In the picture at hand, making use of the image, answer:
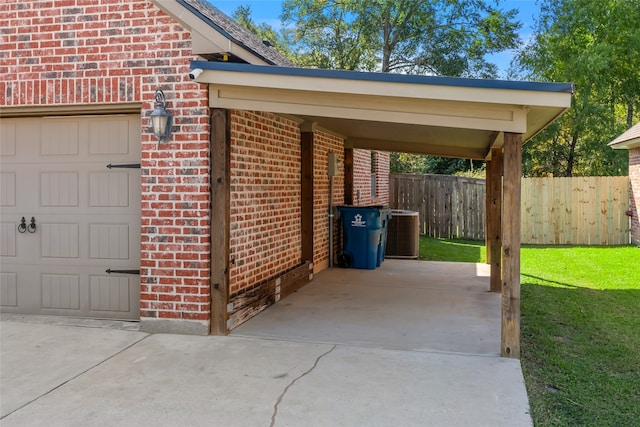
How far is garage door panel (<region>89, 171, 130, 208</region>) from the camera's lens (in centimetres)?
628

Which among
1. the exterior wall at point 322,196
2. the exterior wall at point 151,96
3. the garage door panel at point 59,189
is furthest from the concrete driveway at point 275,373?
the exterior wall at point 322,196

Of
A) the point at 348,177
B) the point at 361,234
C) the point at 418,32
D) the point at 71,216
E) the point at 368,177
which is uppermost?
the point at 418,32

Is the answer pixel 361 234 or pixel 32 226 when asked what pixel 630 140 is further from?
pixel 32 226

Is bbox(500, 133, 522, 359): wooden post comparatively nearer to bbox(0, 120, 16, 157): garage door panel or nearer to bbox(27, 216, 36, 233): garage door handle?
bbox(27, 216, 36, 233): garage door handle

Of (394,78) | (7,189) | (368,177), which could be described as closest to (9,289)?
(7,189)

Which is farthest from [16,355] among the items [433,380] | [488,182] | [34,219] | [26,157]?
[488,182]

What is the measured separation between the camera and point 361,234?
1076cm

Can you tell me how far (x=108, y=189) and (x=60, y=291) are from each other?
1.30 metres

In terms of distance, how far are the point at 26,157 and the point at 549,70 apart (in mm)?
20174

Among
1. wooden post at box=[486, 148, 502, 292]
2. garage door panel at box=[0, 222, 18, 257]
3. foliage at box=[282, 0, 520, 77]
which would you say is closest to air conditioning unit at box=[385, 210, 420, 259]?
wooden post at box=[486, 148, 502, 292]

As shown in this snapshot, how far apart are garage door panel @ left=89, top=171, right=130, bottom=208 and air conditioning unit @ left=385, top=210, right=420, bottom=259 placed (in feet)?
23.8

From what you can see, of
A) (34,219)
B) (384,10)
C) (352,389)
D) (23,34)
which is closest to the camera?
(352,389)

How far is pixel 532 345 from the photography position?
228 inches

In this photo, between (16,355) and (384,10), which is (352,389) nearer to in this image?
(16,355)
